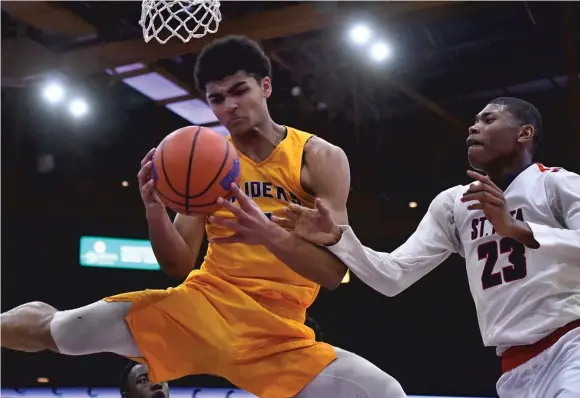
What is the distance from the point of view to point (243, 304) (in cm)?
304

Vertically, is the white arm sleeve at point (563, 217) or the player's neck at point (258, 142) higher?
the player's neck at point (258, 142)

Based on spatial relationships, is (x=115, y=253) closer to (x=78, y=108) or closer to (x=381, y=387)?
(x=78, y=108)

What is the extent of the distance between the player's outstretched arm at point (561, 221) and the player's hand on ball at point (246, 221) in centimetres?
97

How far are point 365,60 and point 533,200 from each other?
7130mm

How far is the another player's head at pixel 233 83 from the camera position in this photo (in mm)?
3164

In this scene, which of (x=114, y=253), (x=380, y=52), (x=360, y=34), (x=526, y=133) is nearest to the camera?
(x=526, y=133)

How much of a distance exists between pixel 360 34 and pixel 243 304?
258 inches

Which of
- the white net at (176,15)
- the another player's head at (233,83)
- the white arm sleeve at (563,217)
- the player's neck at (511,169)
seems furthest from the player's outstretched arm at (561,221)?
the white net at (176,15)

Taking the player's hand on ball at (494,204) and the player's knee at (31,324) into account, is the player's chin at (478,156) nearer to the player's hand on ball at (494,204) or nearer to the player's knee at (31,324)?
the player's hand on ball at (494,204)

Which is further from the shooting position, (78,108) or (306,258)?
(78,108)

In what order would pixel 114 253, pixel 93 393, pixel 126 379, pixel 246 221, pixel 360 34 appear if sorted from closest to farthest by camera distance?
1. pixel 246 221
2. pixel 126 379
3. pixel 360 34
4. pixel 93 393
5. pixel 114 253

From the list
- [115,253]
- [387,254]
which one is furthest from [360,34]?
Answer: [387,254]

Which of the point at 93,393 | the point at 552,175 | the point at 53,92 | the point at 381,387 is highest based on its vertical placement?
the point at 53,92

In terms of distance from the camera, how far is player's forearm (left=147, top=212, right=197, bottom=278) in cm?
318
